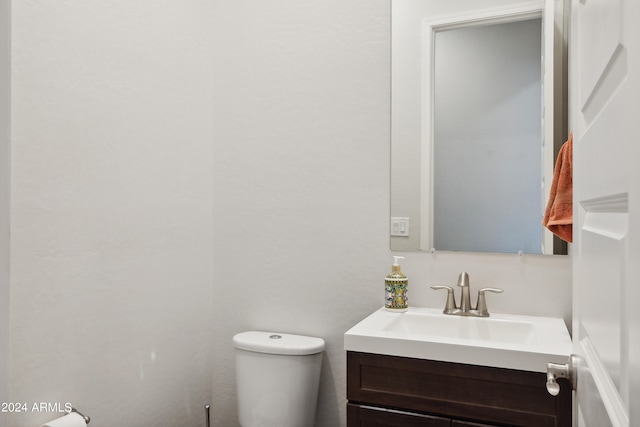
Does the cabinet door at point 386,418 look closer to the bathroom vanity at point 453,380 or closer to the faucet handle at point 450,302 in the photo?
the bathroom vanity at point 453,380

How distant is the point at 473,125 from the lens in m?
1.80

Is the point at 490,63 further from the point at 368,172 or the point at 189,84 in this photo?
the point at 189,84

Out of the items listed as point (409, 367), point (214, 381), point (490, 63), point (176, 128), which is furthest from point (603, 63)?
point (214, 381)

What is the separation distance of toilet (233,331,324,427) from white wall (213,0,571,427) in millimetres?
142

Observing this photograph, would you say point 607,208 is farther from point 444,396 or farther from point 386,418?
point 386,418

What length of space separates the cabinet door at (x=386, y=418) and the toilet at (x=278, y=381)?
0.39 meters

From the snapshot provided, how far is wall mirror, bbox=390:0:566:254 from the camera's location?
170 cm

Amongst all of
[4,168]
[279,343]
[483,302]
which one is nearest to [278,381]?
[279,343]

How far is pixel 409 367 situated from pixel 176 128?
4.24 feet

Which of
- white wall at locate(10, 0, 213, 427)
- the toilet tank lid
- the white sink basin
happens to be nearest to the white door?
the white sink basin

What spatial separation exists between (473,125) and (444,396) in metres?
0.96

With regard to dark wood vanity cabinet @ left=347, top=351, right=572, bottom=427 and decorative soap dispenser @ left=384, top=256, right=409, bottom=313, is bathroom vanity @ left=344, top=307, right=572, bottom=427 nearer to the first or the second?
dark wood vanity cabinet @ left=347, top=351, right=572, bottom=427

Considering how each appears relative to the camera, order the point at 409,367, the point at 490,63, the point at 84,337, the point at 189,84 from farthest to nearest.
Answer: the point at 189,84 < the point at 490,63 < the point at 84,337 < the point at 409,367

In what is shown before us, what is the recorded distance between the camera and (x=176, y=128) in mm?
2000
